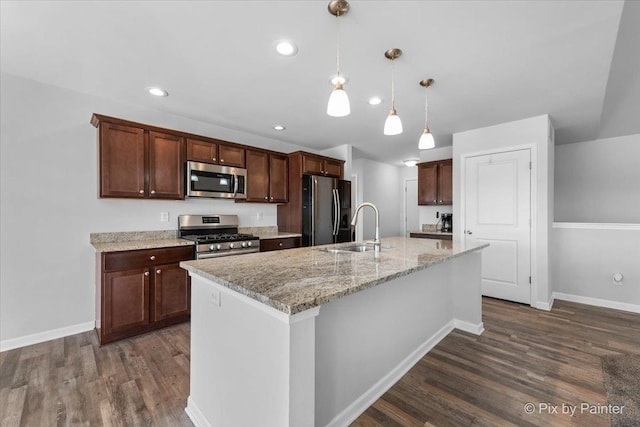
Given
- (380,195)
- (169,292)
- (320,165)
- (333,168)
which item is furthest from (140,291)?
(380,195)

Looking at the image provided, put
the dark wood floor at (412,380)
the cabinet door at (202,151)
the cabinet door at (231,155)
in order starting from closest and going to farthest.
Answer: the dark wood floor at (412,380)
the cabinet door at (202,151)
the cabinet door at (231,155)

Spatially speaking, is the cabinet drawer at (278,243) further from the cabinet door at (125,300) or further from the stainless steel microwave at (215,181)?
the cabinet door at (125,300)

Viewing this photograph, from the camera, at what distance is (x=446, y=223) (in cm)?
513

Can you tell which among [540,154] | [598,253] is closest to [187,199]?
[540,154]

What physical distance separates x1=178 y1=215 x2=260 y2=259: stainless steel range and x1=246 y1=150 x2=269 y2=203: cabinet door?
44 centimetres

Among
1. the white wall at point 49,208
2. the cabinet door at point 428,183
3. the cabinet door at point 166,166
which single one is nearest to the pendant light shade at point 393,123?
the cabinet door at point 166,166

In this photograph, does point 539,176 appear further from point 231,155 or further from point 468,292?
point 231,155

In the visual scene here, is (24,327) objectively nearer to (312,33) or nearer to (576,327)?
(312,33)

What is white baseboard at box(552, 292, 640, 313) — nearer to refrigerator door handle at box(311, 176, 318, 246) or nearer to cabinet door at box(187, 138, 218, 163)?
refrigerator door handle at box(311, 176, 318, 246)

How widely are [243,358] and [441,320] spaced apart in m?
2.11

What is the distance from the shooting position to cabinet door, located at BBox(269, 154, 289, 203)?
4.20 metres

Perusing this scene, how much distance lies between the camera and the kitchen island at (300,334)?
1049mm

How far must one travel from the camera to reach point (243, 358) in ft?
4.09

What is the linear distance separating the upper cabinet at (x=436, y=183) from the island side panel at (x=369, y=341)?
272 cm
